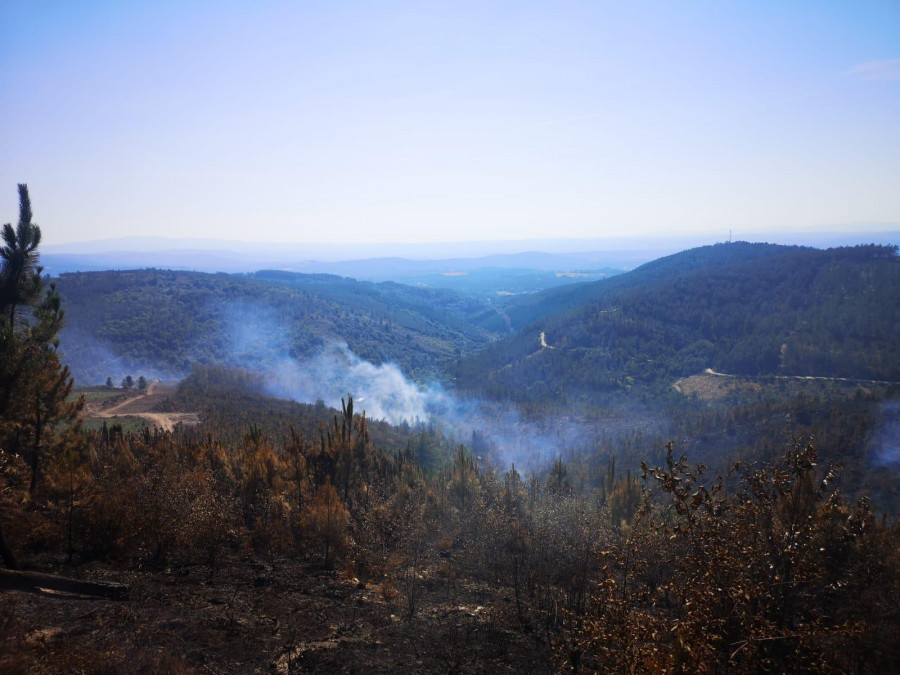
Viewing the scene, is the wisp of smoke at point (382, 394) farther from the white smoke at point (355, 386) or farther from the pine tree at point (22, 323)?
the pine tree at point (22, 323)

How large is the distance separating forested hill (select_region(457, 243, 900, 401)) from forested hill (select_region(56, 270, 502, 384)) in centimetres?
3562

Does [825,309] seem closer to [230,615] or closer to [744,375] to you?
[744,375]

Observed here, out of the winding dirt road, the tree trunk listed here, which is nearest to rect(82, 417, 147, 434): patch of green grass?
the winding dirt road

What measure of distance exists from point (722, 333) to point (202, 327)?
14571 centimetres

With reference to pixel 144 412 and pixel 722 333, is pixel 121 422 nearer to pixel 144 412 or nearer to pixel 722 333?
pixel 144 412

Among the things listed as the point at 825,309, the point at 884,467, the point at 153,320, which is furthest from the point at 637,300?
the point at 153,320

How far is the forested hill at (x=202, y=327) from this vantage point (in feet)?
406

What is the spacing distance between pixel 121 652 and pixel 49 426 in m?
13.8

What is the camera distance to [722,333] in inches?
5477

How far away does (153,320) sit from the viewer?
138 m

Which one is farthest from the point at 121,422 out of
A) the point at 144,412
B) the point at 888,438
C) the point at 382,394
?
the point at 888,438

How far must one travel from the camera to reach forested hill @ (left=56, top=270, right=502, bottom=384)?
123750 mm

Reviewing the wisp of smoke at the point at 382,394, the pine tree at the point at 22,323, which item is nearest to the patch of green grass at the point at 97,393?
the wisp of smoke at the point at 382,394

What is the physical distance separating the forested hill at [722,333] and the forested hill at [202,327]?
35624mm
